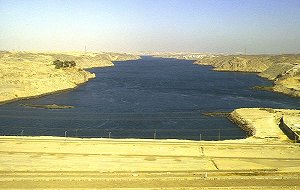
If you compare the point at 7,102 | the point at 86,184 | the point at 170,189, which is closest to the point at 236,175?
the point at 170,189

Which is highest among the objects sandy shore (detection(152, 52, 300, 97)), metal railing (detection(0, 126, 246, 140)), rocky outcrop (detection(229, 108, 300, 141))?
sandy shore (detection(152, 52, 300, 97))

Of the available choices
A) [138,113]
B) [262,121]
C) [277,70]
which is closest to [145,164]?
[262,121]

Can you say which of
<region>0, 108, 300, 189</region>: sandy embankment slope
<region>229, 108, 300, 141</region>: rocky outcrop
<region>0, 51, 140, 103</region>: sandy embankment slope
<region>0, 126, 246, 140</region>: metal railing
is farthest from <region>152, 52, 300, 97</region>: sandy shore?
<region>0, 108, 300, 189</region>: sandy embankment slope

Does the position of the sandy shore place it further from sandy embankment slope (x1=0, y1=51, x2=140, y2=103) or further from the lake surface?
sandy embankment slope (x1=0, y1=51, x2=140, y2=103)

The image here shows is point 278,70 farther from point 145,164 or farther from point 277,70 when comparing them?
point 145,164

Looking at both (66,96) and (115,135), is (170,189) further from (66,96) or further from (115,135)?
(66,96)

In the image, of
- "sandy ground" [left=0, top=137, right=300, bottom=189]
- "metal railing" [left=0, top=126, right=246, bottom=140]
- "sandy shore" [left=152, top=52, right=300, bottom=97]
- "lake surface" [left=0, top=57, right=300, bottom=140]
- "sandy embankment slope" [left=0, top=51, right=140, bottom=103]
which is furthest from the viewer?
"sandy shore" [left=152, top=52, right=300, bottom=97]

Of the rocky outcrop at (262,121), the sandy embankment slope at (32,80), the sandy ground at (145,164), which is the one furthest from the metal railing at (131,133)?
the sandy embankment slope at (32,80)
